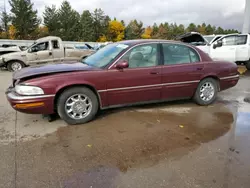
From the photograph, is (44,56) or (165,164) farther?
(44,56)

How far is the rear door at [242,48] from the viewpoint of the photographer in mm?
10312

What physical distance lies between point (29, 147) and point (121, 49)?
2.47 metres

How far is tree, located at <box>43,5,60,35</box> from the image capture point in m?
52.8

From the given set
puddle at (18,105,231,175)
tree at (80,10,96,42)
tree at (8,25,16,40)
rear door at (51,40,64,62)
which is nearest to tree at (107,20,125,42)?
tree at (80,10,96,42)

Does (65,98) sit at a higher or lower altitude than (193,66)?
lower

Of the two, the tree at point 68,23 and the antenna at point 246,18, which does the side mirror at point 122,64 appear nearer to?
the antenna at point 246,18

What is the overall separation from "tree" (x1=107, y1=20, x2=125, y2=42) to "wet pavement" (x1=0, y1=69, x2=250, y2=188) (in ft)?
225

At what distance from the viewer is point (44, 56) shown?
11000 mm

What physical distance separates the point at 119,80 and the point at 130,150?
1.49m

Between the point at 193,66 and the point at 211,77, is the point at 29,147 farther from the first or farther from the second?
the point at 211,77

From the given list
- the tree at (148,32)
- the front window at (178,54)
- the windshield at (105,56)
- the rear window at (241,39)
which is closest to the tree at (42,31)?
the tree at (148,32)

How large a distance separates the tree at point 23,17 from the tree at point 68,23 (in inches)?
302

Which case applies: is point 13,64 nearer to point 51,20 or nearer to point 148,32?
point 51,20

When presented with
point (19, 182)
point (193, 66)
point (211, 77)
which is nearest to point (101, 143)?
point (19, 182)
